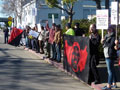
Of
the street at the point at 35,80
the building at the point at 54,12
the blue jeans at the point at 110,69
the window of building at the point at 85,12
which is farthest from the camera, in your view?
the window of building at the point at 85,12

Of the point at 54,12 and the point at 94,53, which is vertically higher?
the point at 54,12

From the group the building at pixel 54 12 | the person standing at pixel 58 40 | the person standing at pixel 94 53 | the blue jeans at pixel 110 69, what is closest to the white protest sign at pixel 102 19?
the person standing at pixel 94 53

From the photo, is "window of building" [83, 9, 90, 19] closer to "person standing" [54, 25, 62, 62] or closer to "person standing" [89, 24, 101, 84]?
"person standing" [54, 25, 62, 62]

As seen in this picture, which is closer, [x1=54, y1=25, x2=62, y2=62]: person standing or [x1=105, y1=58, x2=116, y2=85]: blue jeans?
[x1=105, y1=58, x2=116, y2=85]: blue jeans

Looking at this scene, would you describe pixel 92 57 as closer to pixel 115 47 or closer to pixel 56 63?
pixel 115 47

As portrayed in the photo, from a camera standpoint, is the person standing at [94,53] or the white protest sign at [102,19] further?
the person standing at [94,53]

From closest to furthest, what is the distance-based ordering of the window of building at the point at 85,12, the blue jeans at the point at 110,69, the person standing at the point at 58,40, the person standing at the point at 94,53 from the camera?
the blue jeans at the point at 110,69, the person standing at the point at 94,53, the person standing at the point at 58,40, the window of building at the point at 85,12

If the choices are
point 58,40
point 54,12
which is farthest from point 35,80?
point 54,12

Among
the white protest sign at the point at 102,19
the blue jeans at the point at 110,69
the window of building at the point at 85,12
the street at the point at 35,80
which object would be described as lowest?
the street at the point at 35,80

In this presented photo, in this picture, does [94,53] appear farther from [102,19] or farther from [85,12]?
[85,12]

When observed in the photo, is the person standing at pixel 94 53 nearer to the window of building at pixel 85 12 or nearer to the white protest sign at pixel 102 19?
the white protest sign at pixel 102 19

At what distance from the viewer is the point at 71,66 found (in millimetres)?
11641

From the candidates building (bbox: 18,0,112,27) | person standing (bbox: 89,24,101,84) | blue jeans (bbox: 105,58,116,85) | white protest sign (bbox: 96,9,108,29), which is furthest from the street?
building (bbox: 18,0,112,27)

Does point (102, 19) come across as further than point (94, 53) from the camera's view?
No
